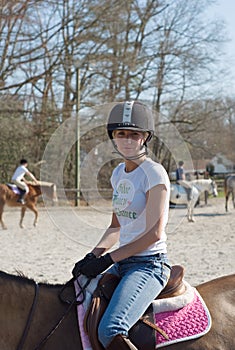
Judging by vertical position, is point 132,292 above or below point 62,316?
above

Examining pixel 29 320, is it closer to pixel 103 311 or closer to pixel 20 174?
pixel 103 311

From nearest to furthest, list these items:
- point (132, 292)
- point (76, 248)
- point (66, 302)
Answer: point (132, 292), point (66, 302), point (76, 248)

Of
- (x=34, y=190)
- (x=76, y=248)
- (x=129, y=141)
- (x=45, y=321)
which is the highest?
(x=129, y=141)

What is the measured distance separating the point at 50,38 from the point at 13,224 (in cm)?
956

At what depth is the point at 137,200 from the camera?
274 cm

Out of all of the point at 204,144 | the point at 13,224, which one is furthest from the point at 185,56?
the point at 13,224

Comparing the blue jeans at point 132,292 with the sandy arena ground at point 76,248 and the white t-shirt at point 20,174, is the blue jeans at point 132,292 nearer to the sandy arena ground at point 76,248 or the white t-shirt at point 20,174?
the sandy arena ground at point 76,248

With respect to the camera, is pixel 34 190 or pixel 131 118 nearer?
pixel 131 118

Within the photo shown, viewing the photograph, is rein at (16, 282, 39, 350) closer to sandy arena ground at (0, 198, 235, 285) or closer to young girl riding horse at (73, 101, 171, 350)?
young girl riding horse at (73, 101, 171, 350)

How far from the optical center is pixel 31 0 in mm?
18609

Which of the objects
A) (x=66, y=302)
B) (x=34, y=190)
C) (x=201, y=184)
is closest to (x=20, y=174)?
(x=34, y=190)

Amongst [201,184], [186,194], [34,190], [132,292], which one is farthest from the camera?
[201,184]

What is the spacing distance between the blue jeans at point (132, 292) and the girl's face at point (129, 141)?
23.0 inches

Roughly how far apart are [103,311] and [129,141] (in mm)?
927
